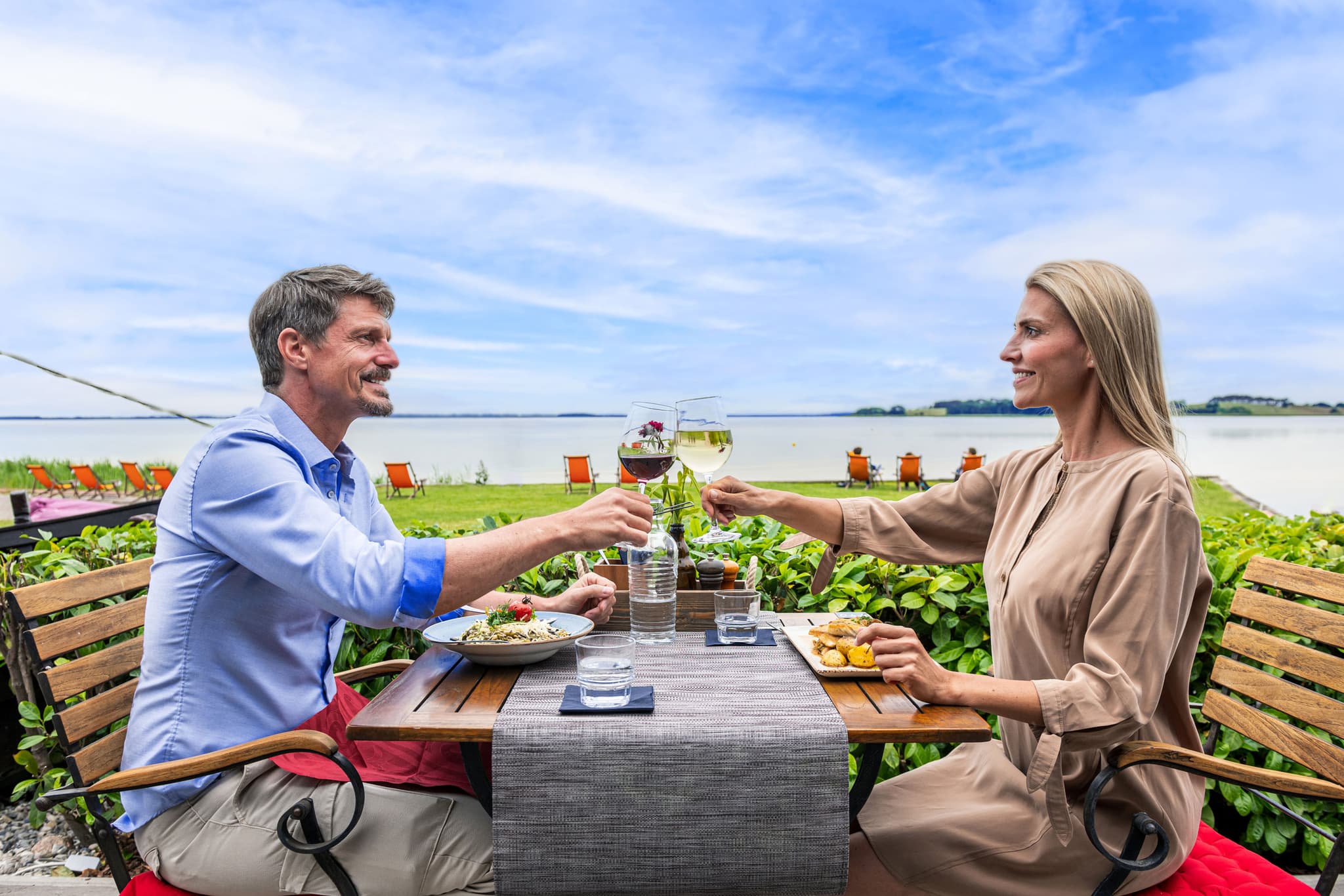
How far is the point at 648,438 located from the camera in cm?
188

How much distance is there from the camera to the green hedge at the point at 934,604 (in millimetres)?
2834

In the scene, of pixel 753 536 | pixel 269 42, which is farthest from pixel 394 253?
pixel 753 536

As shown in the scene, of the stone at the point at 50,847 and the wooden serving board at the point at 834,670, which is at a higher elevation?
the wooden serving board at the point at 834,670

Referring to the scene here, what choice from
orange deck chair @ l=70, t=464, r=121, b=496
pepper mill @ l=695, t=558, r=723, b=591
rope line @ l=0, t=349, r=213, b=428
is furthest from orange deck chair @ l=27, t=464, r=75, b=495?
pepper mill @ l=695, t=558, r=723, b=591

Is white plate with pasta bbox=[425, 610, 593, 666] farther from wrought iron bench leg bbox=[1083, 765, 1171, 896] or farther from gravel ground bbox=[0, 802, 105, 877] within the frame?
gravel ground bbox=[0, 802, 105, 877]

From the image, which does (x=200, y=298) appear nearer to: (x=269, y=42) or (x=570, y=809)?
(x=269, y=42)

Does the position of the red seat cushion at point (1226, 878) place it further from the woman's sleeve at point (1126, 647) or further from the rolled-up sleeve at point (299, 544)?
the rolled-up sleeve at point (299, 544)

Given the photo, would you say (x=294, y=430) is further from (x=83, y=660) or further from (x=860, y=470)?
(x=860, y=470)

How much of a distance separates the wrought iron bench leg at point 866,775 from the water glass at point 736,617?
0.43 meters

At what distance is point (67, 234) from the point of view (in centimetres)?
1225

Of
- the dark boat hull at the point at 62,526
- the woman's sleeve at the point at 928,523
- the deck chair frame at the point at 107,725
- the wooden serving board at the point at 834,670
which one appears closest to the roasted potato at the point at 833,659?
the wooden serving board at the point at 834,670

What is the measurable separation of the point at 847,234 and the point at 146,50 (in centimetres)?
6019

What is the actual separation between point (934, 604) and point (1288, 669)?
111 centimetres

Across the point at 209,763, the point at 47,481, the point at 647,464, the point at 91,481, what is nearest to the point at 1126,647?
the point at 647,464
